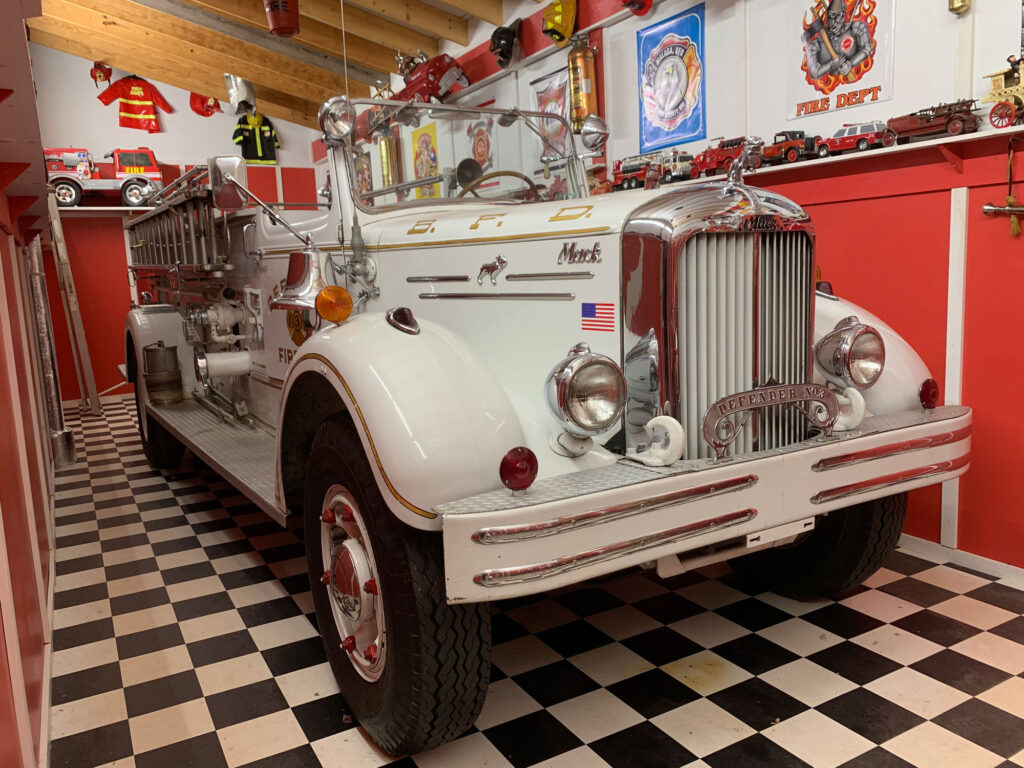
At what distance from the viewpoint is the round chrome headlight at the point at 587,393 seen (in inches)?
78.0

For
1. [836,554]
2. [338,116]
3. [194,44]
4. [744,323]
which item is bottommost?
[836,554]

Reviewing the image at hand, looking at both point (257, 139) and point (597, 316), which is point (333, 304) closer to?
point (597, 316)

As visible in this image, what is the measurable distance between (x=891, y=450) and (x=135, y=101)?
31.9ft

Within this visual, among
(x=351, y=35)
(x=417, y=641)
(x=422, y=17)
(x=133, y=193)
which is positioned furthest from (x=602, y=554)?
(x=133, y=193)

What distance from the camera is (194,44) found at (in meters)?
8.22

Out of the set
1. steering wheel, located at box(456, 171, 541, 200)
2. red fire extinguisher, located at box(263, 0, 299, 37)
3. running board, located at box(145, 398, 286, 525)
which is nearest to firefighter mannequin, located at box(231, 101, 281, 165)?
red fire extinguisher, located at box(263, 0, 299, 37)

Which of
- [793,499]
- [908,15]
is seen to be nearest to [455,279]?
[793,499]

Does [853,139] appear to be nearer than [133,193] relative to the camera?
Yes

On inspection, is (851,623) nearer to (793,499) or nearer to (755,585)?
(755,585)

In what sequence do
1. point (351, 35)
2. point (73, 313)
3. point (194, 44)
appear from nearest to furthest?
point (351, 35)
point (73, 313)
point (194, 44)

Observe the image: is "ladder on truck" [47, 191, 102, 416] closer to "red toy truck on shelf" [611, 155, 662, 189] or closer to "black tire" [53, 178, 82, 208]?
"black tire" [53, 178, 82, 208]

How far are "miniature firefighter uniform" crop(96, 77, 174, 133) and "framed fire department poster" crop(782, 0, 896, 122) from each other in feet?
26.7

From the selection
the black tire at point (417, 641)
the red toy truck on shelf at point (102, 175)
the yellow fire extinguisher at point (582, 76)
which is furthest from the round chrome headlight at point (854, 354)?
the red toy truck on shelf at point (102, 175)

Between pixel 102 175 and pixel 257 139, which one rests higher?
pixel 257 139
